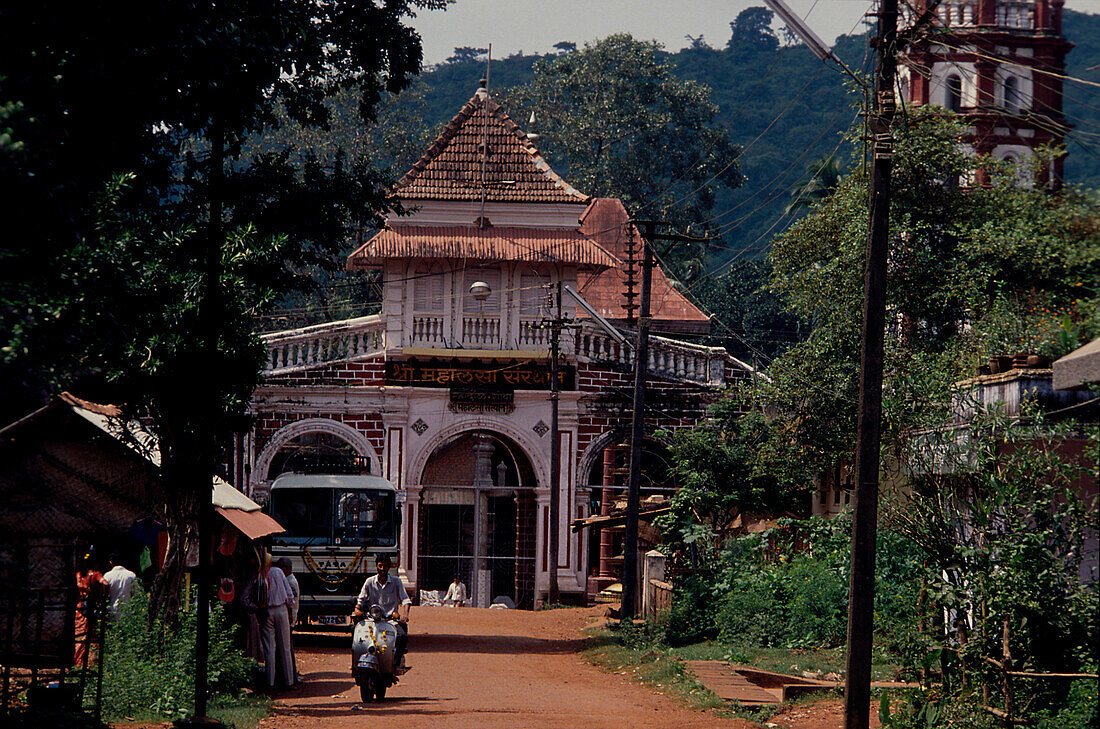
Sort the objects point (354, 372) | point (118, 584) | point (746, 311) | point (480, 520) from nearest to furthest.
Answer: point (118, 584) < point (354, 372) < point (480, 520) < point (746, 311)

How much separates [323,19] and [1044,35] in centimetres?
1512

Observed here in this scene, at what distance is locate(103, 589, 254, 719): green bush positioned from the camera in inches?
441

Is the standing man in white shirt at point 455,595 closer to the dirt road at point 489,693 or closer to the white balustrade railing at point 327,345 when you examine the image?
the white balustrade railing at point 327,345

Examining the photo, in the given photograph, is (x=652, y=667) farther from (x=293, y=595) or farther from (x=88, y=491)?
(x=88, y=491)

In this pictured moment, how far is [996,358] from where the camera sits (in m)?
12.9

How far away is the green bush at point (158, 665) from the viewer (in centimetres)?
1121

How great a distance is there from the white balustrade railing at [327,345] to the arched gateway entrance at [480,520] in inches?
137

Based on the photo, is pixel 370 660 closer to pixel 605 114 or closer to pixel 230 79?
pixel 230 79

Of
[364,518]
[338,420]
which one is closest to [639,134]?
[338,420]

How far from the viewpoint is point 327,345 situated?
29.1 metres

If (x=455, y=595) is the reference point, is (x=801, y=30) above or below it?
above

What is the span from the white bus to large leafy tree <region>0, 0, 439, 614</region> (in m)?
4.62

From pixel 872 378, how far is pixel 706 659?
23.3 ft

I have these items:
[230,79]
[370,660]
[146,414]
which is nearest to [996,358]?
[370,660]
